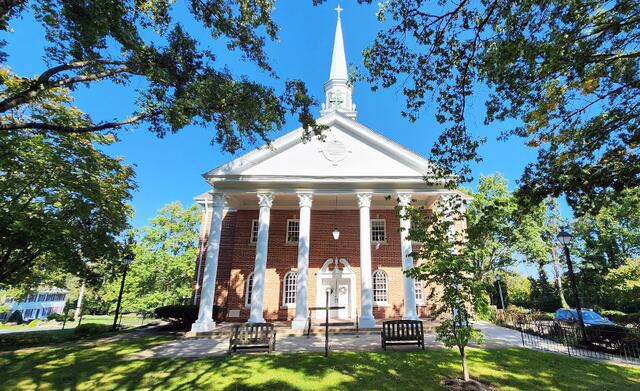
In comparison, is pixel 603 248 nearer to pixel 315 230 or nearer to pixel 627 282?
pixel 627 282

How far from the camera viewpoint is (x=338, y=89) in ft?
90.6

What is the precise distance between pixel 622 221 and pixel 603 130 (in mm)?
37066

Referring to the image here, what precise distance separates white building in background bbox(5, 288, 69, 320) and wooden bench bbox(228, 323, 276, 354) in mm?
55711

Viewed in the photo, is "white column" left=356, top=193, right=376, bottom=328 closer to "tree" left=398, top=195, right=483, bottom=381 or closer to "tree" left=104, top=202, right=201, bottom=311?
"tree" left=398, top=195, right=483, bottom=381

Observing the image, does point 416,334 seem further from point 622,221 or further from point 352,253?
point 622,221

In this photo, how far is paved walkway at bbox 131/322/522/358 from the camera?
10.4 m

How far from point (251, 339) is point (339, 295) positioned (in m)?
9.40

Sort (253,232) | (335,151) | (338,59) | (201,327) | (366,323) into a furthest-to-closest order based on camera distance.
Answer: (338,59) → (253,232) → (335,151) → (366,323) → (201,327)

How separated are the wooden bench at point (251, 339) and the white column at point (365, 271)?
562 centimetres

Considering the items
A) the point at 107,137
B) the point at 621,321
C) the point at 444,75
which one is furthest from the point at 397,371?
the point at 621,321

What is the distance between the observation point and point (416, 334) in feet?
34.1

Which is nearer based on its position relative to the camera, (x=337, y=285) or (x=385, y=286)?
(x=385, y=286)

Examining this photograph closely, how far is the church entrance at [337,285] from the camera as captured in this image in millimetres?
18750

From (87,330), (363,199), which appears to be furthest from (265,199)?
(87,330)
